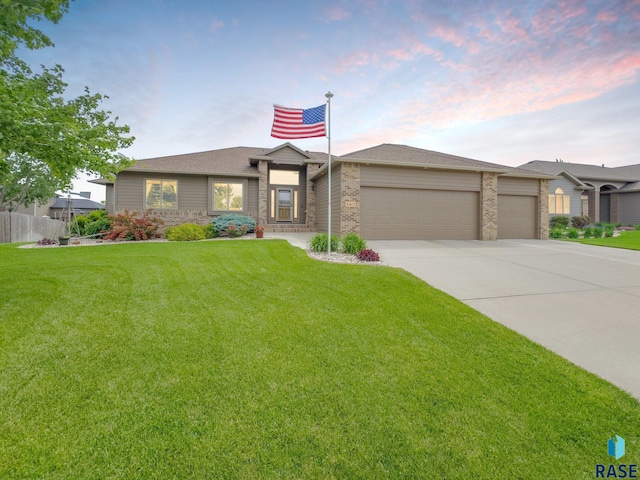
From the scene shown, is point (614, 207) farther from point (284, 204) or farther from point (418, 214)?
point (284, 204)

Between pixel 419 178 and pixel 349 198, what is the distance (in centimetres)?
338

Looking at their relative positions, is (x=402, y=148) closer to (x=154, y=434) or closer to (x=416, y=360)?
(x=416, y=360)

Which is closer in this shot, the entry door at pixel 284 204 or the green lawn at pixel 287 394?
the green lawn at pixel 287 394

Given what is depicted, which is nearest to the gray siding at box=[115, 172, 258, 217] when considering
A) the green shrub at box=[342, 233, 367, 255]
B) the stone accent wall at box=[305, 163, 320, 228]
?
the stone accent wall at box=[305, 163, 320, 228]

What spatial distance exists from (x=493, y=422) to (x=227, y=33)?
12.2 meters

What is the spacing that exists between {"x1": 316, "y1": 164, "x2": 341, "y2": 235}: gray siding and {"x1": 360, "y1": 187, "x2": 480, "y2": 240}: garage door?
103 cm

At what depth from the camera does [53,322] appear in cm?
353

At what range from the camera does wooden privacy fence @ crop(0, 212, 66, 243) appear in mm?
13984

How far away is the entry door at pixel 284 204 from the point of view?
15.9 meters

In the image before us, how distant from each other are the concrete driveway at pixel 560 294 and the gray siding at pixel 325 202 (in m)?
3.52

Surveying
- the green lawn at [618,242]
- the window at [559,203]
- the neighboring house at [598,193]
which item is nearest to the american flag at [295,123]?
the green lawn at [618,242]

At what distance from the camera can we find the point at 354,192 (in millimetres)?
11641

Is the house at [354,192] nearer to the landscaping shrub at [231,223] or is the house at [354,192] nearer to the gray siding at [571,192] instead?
the landscaping shrub at [231,223]

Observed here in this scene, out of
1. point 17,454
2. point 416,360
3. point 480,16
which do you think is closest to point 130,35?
point 480,16
